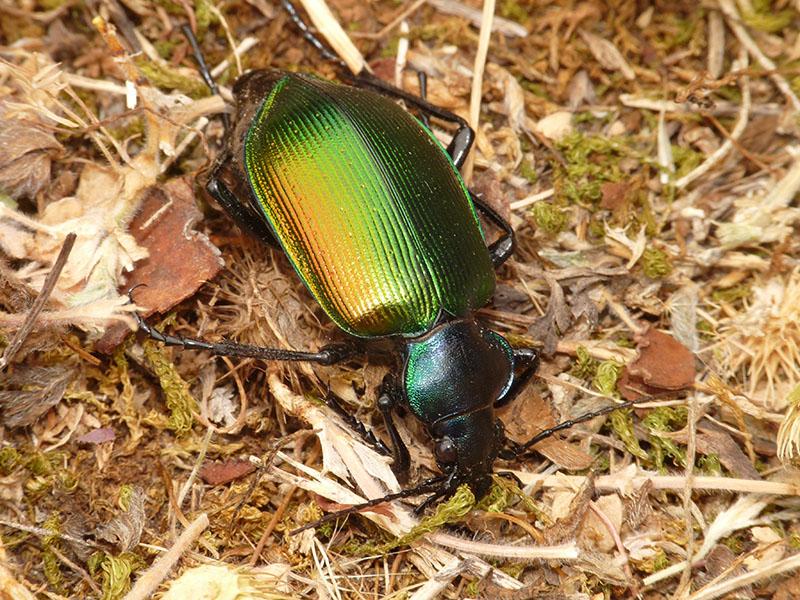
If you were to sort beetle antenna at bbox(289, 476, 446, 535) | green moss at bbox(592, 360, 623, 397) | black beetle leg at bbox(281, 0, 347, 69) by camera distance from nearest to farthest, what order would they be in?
Answer: 1. beetle antenna at bbox(289, 476, 446, 535)
2. green moss at bbox(592, 360, 623, 397)
3. black beetle leg at bbox(281, 0, 347, 69)

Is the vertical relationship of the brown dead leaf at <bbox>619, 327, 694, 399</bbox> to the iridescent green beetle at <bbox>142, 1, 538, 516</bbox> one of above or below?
below

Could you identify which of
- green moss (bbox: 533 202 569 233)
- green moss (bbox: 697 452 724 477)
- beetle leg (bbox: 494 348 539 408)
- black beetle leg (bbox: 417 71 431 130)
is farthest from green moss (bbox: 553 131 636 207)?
green moss (bbox: 697 452 724 477)

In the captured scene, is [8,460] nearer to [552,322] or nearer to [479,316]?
[479,316]

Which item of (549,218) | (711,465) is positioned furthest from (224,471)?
(711,465)

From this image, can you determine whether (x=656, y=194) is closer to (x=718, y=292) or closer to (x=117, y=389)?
(x=718, y=292)

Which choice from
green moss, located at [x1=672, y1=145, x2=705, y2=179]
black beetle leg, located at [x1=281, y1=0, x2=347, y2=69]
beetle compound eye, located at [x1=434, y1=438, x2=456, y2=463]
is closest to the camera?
beetle compound eye, located at [x1=434, y1=438, x2=456, y2=463]

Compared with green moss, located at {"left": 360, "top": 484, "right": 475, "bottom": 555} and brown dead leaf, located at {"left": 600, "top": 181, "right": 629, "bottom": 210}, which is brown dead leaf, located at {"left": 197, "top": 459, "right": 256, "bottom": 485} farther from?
brown dead leaf, located at {"left": 600, "top": 181, "right": 629, "bottom": 210}

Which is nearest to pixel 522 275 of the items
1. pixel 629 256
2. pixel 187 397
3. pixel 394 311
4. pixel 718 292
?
pixel 629 256
